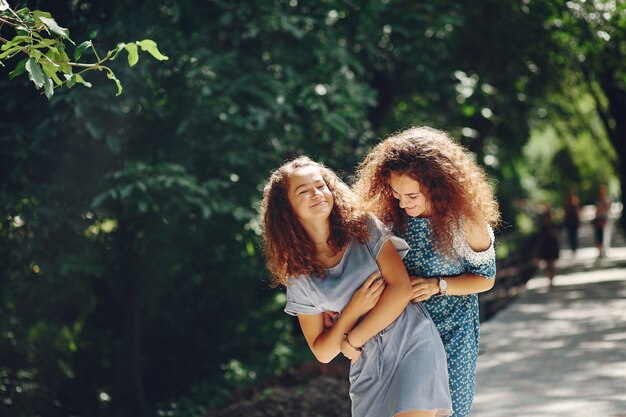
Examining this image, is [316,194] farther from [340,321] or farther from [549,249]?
[549,249]

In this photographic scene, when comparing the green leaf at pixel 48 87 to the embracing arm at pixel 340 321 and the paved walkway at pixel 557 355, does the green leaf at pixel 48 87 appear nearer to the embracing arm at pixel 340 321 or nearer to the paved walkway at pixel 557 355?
the embracing arm at pixel 340 321

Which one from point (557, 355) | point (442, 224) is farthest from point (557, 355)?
point (442, 224)

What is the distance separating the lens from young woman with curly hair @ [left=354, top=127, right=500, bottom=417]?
347 centimetres

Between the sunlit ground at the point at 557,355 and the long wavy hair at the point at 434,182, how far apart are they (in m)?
3.82

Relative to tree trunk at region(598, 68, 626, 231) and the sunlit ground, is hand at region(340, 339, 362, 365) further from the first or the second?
tree trunk at region(598, 68, 626, 231)

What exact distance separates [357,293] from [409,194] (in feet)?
1.53

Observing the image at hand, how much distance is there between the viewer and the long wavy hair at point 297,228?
3447 mm

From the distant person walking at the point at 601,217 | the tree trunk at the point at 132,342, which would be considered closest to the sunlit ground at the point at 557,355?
the tree trunk at the point at 132,342

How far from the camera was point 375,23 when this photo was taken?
8.61 metres

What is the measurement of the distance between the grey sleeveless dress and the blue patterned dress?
0.32 ft

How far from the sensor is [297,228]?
11.5 feet

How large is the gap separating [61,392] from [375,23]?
5112 mm

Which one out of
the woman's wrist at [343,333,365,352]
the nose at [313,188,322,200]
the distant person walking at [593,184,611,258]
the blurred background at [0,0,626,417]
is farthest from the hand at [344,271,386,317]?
the distant person walking at [593,184,611,258]

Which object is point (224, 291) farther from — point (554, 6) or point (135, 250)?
point (554, 6)
